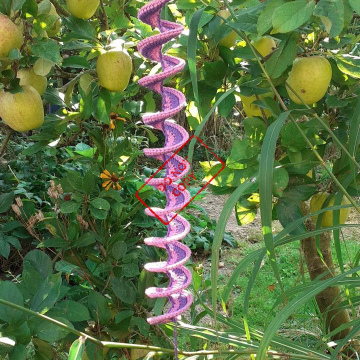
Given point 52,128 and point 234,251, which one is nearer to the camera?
point 52,128

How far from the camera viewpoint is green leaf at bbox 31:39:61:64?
902 millimetres

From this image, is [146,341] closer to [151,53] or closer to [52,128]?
[52,128]

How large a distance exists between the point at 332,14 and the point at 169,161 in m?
0.30

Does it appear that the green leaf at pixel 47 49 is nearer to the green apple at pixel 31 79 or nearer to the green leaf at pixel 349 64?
the green apple at pixel 31 79

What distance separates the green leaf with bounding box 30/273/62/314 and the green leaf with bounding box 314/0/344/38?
0.53 meters

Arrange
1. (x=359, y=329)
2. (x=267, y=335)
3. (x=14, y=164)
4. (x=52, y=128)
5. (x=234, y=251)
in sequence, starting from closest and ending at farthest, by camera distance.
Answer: (x=267, y=335) → (x=359, y=329) → (x=52, y=128) → (x=14, y=164) → (x=234, y=251)

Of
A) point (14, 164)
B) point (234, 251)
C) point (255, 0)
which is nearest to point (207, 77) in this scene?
point (255, 0)

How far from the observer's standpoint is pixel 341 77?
106 centimetres

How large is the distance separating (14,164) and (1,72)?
199 centimetres

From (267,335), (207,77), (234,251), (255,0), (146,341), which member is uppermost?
(255,0)

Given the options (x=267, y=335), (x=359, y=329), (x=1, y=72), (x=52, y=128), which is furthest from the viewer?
(x=52, y=128)

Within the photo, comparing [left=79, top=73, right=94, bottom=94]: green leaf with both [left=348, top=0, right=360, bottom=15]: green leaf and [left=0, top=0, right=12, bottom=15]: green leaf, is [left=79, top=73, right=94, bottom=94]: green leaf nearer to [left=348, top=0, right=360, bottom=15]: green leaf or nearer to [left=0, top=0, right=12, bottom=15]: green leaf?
[left=0, top=0, right=12, bottom=15]: green leaf

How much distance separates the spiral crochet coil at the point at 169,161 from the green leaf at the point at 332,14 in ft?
0.63

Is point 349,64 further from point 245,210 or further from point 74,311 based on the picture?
point 74,311
